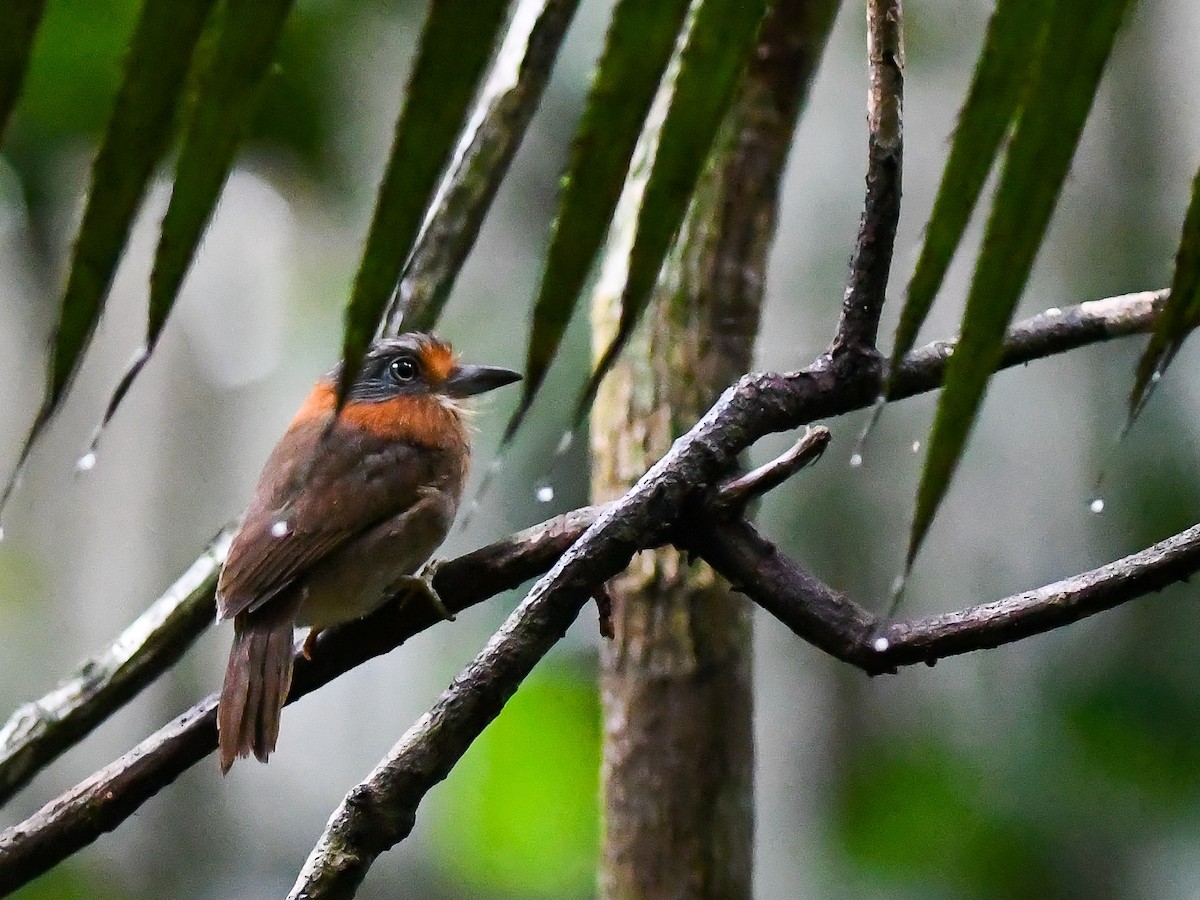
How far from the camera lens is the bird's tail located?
174cm

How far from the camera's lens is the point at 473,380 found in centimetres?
265

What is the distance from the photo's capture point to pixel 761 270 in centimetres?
240

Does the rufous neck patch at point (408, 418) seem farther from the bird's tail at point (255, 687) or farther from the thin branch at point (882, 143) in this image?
the thin branch at point (882, 143)

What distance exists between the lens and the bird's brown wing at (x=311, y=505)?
2.07 meters

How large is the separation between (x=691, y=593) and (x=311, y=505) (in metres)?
0.68

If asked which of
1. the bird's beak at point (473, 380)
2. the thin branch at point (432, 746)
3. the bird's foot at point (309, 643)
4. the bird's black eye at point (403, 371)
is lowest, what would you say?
the thin branch at point (432, 746)

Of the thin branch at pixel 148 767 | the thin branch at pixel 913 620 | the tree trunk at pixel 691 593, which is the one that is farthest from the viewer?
the tree trunk at pixel 691 593

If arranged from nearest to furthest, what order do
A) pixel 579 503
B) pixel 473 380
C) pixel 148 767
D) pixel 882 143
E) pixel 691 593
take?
pixel 882 143
pixel 148 767
pixel 691 593
pixel 473 380
pixel 579 503

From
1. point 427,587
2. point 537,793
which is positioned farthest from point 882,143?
point 537,793

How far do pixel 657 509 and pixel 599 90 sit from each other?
71 centimetres

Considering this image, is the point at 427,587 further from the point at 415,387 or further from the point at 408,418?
the point at 415,387

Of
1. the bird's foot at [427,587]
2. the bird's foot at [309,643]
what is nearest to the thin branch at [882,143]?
the bird's foot at [427,587]

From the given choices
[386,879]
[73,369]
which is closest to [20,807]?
[386,879]

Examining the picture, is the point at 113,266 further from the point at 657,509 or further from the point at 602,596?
the point at 602,596
